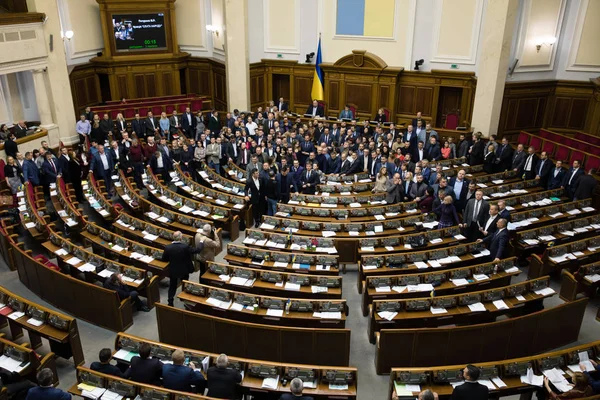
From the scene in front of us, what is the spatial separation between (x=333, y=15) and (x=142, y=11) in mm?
7922

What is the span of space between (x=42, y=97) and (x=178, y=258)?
36.2 feet

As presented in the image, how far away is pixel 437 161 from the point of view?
47.5 feet

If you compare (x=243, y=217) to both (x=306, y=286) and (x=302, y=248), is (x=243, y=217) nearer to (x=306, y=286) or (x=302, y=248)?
(x=302, y=248)

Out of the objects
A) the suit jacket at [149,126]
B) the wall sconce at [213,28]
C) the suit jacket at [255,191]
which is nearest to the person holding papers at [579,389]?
the suit jacket at [255,191]

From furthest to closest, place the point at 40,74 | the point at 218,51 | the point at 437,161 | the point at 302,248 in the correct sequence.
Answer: the point at 218,51 → the point at 40,74 → the point at 437,161 → the point at 302,248

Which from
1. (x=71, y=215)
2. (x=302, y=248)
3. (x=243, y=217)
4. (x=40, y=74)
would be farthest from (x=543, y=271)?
(x=40, y=74)

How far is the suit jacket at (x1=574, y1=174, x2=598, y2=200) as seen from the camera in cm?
1170

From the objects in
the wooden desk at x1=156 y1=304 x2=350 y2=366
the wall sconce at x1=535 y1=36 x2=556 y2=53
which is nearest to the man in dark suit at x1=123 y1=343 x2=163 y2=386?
the wooden desk at x1=156 y1=304 x2=350 y2=366

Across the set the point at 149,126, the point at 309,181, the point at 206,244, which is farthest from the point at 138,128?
the point at 206,244

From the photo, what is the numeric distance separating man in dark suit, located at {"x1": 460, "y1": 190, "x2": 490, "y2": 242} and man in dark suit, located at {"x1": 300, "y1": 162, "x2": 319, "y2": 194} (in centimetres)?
390

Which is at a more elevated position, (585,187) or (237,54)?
(237,54)

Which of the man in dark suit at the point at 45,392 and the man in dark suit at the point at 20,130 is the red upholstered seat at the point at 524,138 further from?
the man in dark suit at the point at 20,130

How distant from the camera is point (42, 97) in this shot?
1638cm

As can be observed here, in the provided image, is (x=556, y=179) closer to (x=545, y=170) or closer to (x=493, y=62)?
(x=545, y=170)
